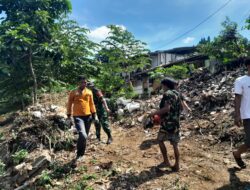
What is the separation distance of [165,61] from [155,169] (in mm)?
22206

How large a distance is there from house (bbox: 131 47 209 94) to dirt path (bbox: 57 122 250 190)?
13398 mm

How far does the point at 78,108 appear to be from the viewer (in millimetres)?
5930

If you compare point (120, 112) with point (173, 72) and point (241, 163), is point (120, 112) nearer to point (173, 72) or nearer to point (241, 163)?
point (173, 72)

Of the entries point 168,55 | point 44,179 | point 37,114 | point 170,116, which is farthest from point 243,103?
point 168,55

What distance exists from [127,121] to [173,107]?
5.24 m

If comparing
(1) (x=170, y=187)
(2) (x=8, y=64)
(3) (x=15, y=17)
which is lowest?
(1) (x=170, y=187)

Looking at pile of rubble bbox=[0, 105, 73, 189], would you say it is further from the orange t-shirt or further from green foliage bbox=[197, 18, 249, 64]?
green foliage bbox=[197, 18, 249, 64]

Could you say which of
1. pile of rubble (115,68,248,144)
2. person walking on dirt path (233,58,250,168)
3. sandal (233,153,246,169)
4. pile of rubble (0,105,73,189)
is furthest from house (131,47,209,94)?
person walking on dirt path (233,58,250,168)

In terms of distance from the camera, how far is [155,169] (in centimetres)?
518

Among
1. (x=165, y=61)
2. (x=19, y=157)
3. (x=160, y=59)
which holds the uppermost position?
(x=160, y=59)

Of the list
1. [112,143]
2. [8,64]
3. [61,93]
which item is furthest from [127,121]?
[8,64]

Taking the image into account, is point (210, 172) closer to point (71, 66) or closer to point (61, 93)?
point (61, 93)

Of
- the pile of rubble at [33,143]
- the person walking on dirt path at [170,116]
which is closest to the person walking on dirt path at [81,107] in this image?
the pile of rubble at [33,143]

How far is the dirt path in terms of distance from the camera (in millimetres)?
4613
